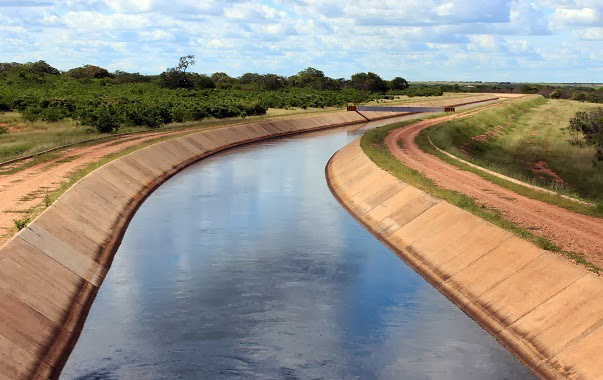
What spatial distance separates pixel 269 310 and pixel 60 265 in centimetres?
838

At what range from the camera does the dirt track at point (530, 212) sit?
1257 inches

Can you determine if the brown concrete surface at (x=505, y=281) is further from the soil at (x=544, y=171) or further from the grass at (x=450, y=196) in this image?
the soil at (x=544, y=171)

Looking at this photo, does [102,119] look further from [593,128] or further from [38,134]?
[593,128]

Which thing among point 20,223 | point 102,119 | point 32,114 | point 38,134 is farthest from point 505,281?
point 32,114

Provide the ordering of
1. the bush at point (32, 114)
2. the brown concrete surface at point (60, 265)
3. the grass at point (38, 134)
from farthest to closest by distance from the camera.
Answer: the bush at point (32, 114), the grass at point (38, 134), the brown concrete surface at point (60, 265)

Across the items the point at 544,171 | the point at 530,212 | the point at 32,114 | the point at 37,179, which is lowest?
the point at 544,171

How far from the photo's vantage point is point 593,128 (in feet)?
260

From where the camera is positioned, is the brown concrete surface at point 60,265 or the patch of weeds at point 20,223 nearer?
the brown concrete surface at point 60,265

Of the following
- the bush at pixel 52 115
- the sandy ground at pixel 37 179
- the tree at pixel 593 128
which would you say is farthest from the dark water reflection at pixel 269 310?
the bush at pixel 52 115

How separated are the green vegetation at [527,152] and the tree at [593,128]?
4.08 feet

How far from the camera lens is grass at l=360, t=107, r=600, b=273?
99.6ft

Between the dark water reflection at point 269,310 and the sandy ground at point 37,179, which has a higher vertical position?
the sandy ground at point 37,179

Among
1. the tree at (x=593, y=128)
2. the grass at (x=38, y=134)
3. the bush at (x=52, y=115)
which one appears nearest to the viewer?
the grass at (x=38, y=134)

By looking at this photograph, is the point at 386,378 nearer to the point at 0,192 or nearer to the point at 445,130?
the point at 0,192
